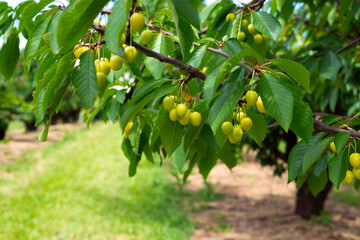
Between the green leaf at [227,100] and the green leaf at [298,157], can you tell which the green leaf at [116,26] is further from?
the green leaf at [298,157]

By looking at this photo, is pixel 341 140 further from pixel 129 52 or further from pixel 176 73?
pixel 176 73

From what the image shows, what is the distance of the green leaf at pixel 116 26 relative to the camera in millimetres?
564

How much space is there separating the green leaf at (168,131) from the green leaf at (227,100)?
21 centimetres

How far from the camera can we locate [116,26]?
572 millimetres

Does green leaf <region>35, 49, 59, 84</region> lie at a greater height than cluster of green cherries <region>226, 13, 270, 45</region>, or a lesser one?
lesser

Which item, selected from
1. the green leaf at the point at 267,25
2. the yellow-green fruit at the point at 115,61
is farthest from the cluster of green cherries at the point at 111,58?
the green leaf at the point at 267,25

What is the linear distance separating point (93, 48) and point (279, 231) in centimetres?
340

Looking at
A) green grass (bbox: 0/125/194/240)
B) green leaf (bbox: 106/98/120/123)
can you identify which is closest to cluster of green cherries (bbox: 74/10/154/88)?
green leaf (bbox: 106/98/120/123)

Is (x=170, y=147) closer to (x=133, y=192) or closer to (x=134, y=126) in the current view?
(x=134, y=126)

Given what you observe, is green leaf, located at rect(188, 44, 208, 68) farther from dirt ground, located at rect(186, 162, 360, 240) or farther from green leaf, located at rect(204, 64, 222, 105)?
dirt ground, located at rect(186, 162, 360, 240)

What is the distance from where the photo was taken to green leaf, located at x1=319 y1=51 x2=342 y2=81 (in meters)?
1.68

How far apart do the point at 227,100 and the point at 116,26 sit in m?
0.33

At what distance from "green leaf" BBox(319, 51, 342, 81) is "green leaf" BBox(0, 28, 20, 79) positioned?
1.41 metres

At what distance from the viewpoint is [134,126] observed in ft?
4.22
